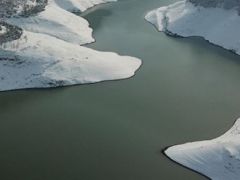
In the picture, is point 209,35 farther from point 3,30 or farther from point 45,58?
point 3,30

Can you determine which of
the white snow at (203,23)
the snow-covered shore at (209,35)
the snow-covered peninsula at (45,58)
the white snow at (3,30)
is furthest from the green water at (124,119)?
the white snow at (3,30)

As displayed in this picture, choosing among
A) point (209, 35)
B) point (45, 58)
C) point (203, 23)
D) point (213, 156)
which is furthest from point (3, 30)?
point (213, 156)

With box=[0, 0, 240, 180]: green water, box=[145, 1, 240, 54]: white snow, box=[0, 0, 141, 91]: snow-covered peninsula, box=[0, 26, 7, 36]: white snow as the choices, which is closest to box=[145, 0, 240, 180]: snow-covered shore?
box=[145, 1, 240, 54]: white snow

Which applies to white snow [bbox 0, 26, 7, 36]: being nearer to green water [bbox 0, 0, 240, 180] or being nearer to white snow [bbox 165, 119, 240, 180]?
green water [bbox 0, 0, 240, 180]

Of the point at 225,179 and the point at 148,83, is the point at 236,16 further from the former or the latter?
the point at 225,179

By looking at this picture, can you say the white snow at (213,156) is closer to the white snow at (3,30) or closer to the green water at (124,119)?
the green water at (124,119)
